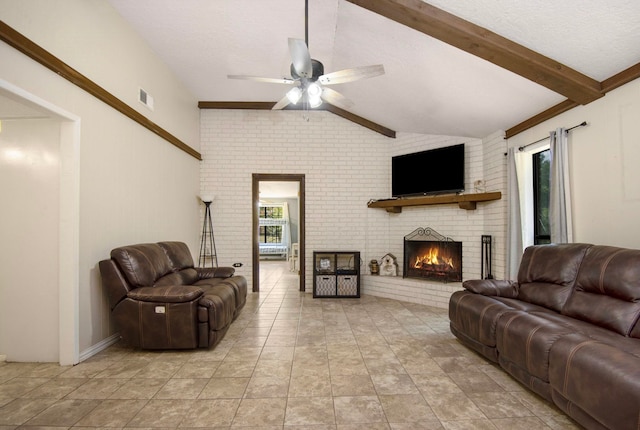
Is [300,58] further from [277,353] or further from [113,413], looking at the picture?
[113,413]

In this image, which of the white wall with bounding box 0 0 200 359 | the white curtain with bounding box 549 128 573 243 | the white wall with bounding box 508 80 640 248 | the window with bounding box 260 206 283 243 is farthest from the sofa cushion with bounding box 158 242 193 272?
the window with bounding box 260 206 283 243

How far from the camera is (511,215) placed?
405 cm

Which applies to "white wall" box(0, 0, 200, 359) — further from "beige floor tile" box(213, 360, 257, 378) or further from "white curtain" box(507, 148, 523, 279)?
"white curtain" box(507, 148, 523, 279)

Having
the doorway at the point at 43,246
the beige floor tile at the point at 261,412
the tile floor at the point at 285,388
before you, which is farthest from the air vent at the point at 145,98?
the beige floor tile at the point at 261,412

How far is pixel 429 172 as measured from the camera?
17.0 ft

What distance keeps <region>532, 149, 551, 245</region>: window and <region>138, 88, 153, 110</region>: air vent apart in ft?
16.2

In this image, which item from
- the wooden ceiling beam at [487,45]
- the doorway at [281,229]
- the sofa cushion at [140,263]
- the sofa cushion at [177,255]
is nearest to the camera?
the wooden ceiling beam at [487,45]

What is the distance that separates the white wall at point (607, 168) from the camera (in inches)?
106

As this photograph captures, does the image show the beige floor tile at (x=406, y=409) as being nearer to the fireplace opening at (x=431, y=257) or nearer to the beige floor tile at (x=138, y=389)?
the beige floor tile at (x=138, y=389)

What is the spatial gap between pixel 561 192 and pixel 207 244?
5.25 meters

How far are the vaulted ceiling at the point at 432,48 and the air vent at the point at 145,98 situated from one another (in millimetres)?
649

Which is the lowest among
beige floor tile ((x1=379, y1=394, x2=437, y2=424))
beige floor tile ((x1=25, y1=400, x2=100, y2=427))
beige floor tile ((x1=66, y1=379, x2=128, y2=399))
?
beige floor tile ((x1=379, y1=394, x2=437, y2=424))

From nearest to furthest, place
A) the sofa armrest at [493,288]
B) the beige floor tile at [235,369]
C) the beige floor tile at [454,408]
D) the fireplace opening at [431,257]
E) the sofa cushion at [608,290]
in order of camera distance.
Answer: the beige floor tile at [454,408] → the sofa cushion at [608,290] → the beige floor tile at [235,369] → the sofa armrest at [493,288] → the fireplace opening at [431,257]

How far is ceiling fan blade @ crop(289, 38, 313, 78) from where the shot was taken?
2.43 meters
